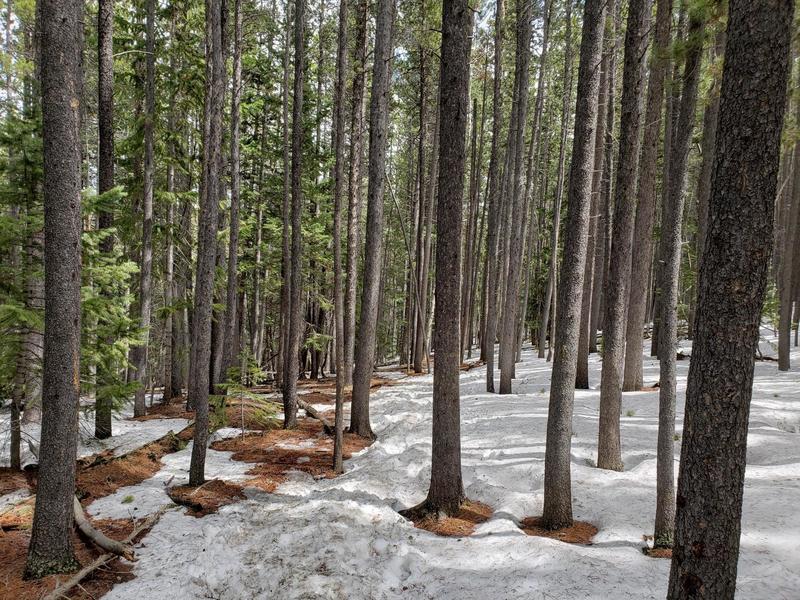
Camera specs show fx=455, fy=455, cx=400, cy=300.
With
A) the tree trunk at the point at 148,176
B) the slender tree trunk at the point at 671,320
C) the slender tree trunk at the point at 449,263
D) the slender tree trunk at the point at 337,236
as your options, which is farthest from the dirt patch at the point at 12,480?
the slender tree trunk at the point at 671,320

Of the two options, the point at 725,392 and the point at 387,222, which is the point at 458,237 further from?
the point at 387,222

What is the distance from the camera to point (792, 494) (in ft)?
17.1

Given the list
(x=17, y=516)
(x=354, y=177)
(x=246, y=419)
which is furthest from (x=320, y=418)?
(x=17, y=516)

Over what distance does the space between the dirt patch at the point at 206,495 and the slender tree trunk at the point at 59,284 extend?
1916 millimetres

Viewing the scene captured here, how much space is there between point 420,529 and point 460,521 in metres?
0.55

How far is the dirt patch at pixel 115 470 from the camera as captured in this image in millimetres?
6753

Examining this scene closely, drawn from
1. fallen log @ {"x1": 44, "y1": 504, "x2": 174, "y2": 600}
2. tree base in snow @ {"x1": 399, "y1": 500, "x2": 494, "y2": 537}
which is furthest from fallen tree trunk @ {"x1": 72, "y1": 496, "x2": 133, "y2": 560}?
tree base in snow @ {"x1": 399, "y1": 500, "x2": 494, "y2": 537}

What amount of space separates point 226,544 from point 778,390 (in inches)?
478

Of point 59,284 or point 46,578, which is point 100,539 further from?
point 59,284

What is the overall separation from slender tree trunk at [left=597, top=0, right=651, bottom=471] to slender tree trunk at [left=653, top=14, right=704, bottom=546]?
4.94ft

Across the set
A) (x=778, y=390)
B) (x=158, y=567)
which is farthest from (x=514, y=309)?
(x=158, y=567)

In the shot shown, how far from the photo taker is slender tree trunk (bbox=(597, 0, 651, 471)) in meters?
6.20

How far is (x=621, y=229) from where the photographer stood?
6520 mm

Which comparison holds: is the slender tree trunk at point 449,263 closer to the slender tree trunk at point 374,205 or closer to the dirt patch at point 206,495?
the dirt patch at point 206,495
